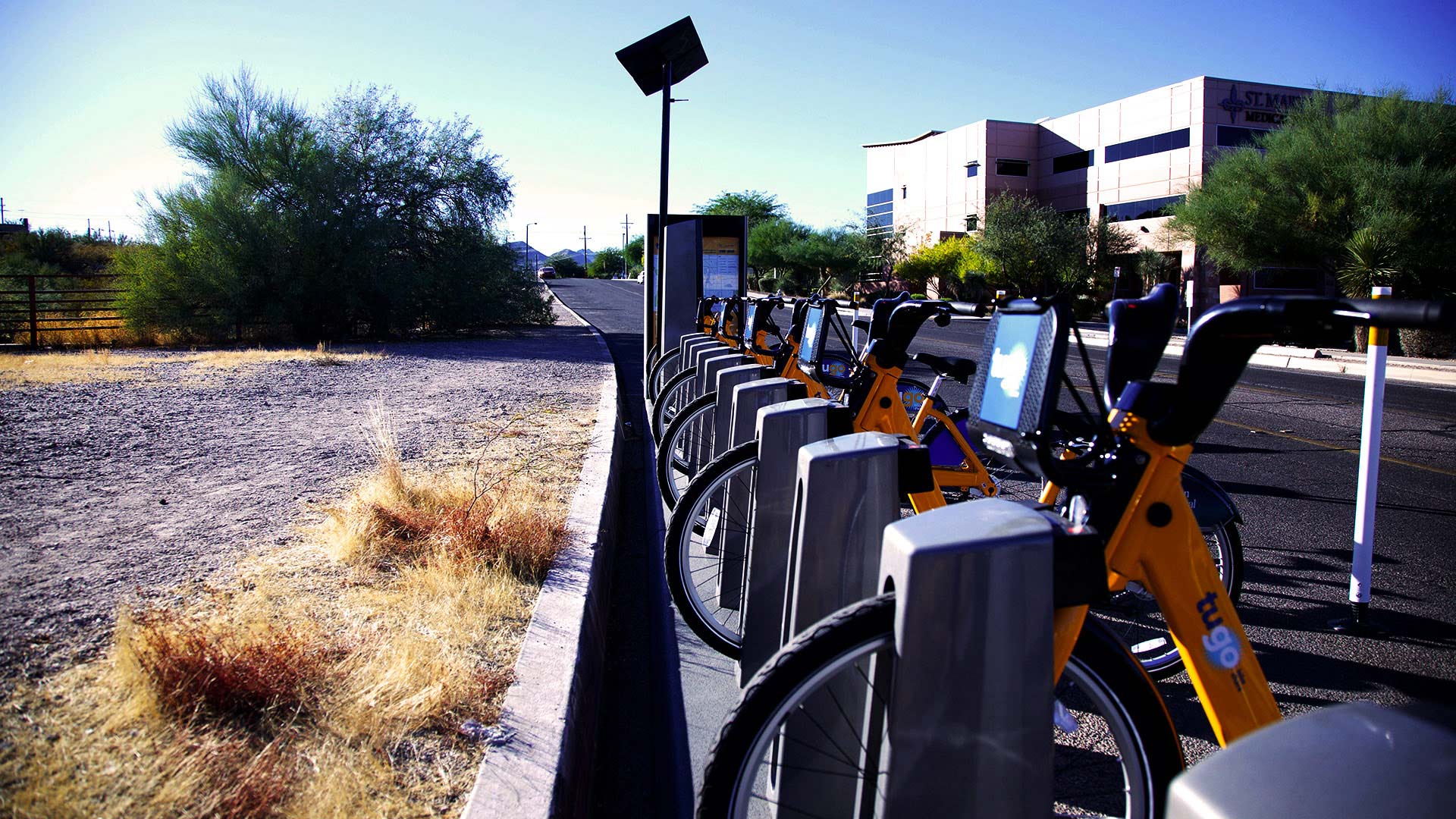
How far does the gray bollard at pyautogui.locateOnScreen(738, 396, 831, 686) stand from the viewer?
2.98m

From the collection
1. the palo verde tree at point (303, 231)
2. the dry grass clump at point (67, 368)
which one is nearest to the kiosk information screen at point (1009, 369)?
the dry grass clump at point (67, 368)

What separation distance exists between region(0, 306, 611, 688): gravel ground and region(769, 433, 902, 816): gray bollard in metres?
2.32

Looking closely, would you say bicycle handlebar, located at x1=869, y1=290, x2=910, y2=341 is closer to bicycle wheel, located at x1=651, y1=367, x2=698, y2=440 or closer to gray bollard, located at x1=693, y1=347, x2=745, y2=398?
gray bollard, located at x1=693, y1=347, x2=745, y2=398

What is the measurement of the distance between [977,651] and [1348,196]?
31.1 meters

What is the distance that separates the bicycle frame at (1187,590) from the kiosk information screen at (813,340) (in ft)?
9.72

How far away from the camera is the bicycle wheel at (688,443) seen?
5.46 meters

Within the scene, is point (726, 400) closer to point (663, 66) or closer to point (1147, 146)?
point (663, 66)

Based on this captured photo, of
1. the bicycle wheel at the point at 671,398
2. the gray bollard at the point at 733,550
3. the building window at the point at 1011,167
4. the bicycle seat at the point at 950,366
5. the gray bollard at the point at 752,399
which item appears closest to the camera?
the gray bollard at the point at 733,550

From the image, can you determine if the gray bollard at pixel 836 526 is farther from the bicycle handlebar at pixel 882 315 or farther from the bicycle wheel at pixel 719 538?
the bicycle handlebar at pixel 882 315

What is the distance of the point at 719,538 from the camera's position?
4.23 m

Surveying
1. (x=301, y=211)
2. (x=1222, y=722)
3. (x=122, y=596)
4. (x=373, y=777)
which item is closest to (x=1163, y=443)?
(x=1222, y=722)

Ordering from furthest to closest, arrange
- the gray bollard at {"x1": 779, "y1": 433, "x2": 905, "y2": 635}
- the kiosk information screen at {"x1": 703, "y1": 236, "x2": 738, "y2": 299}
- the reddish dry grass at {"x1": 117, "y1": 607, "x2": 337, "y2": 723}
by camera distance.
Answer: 1. the kiosk information screen at {"x1": 703, "y1": 236, "x2": 738, "y2": 299}
2. the reddish dry grass at {"x1": 117, "y1": 607, "x2": 337, "y2": 723}
3. the gray bollard at {"x1": 779, "y1": 433, "x2": 905, "y2": 635}

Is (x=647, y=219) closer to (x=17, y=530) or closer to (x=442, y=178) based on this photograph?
(x=17, y=530)

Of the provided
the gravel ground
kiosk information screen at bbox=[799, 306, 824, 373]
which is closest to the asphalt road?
kiosk information screen at bbox=[799, 306, 824, 373]
